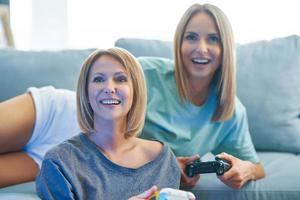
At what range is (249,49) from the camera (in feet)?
6.11

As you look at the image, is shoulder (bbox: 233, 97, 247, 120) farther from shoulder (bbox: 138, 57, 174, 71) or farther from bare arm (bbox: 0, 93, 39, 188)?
bare arm (bbox: 0, 93, 39, 188)

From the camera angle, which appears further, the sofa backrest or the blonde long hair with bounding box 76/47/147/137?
the sofa backrest

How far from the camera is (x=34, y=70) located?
5.49 ft

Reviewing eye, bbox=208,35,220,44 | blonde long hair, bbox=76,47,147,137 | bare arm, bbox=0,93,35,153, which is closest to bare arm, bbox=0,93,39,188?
bare arm, bbox=0,93,35,153

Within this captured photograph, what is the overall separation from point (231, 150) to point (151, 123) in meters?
0.26

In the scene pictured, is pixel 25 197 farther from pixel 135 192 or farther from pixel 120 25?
pixel 120 25

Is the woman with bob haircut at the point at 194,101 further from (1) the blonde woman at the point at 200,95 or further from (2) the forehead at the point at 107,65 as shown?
(2) the forehead at the point at 107,65

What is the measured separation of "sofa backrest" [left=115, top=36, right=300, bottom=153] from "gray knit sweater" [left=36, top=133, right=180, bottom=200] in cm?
68

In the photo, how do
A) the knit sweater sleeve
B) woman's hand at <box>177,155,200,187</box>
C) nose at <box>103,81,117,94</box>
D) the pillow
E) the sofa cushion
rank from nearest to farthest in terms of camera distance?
the knit sweater sleeve < nose at <box>103,81,117,94</box> < woman's hand at <box>177,155,200,187</box> < the sofa cushion < the pillow

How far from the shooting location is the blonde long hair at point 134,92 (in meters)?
1.17

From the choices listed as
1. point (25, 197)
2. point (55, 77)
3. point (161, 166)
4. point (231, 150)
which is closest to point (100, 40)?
point (55, 77)

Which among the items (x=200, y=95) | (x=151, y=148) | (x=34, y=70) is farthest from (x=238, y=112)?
(x=34, y=70)

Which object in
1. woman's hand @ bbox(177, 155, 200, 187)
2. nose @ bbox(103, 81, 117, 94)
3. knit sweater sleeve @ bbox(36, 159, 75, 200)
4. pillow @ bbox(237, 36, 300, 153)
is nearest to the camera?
knit sweater sleeve @ bbox(36, 159, 75, 200)

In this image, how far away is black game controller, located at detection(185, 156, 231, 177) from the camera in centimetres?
123
